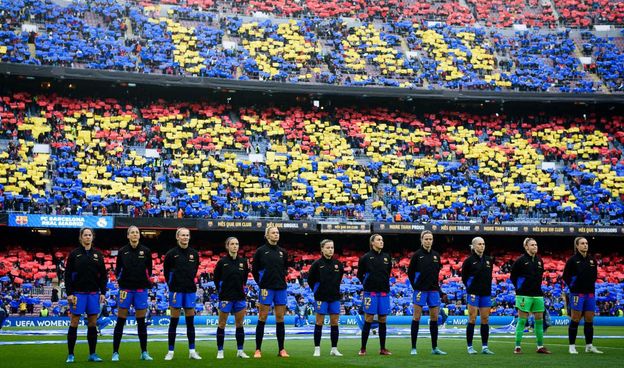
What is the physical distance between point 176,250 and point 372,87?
3138cm

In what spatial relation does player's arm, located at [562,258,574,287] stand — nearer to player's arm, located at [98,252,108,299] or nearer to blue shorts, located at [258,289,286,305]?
blue shorts, located at [258,289,286,305]

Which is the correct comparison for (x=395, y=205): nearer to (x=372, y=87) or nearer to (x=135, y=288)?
(x=372, y=87)

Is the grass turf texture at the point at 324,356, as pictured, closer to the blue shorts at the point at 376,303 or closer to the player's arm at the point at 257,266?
the blue shorts at the point at 376,303

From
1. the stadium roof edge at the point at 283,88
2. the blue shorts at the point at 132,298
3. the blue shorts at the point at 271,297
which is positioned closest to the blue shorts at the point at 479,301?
the blue shorts at the point at 271,297

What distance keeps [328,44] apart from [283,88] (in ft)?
23.9

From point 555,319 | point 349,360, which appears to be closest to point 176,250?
point 349,360

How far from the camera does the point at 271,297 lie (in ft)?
51.9

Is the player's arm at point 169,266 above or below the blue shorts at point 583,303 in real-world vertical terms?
above

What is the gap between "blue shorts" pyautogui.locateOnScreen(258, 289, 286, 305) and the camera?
15766mm

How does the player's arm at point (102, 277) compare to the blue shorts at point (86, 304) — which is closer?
the blue shorts at point (86, 304)

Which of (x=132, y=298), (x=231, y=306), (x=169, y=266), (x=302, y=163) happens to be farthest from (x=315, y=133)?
(x=132, y=298)

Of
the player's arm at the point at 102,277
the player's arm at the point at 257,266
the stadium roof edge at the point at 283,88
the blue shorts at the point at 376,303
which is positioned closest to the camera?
the player's arm at the point at 102,277

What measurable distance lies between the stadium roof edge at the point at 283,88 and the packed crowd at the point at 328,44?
134 centimetres

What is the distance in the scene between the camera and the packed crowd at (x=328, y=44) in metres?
44.6
